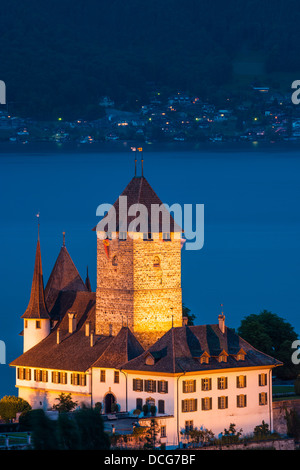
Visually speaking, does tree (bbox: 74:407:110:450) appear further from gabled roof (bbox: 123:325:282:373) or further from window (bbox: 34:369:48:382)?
window (bbox: 34:369:48:382)

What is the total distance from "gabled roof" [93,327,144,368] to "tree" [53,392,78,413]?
206 centimetres

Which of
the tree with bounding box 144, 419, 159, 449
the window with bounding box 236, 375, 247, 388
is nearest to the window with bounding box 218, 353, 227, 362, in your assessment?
the window with bounding box 236, 375, 247, 388

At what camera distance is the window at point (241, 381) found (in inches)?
3214

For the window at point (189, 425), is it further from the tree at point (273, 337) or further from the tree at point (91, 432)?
the tree at point (273, 337)

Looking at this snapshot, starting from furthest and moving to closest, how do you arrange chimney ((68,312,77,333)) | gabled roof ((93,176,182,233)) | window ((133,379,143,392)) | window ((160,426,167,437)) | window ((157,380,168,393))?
chimney ((68,312,77,333)) < gabled roof ((93,176,182,233)) < window ((133,379,143,392)) < window ((157,380,168,393)) < window ((160,426,167,437))

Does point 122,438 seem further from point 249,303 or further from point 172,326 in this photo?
point 249,303

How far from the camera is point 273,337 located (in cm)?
9581

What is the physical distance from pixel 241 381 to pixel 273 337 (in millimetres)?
14253

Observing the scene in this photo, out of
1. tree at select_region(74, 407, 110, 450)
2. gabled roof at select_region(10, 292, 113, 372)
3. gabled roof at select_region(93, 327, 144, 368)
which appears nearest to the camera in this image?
tree at select_region(74, 407, 110, 450)

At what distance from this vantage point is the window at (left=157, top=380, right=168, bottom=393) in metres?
79.2

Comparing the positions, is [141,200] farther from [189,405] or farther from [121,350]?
[189,405]

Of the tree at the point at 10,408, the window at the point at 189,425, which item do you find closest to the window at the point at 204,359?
the window at the point at 189,425

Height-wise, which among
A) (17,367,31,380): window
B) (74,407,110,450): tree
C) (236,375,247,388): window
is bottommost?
(74,407,110,450): tree

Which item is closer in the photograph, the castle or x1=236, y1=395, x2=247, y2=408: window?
the castle
